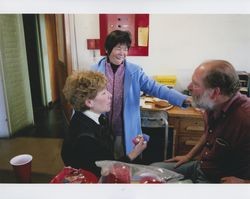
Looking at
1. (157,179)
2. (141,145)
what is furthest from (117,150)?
(157,179)

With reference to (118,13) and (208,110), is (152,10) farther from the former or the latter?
(208,110)

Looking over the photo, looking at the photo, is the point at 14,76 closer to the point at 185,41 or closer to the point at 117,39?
the point at 117,39

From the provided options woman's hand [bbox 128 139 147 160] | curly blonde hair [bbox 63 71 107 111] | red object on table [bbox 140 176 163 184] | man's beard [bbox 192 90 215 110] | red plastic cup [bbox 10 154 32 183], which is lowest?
red object on table [bbox 140 176 163 184]

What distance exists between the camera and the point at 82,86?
2.84 feet

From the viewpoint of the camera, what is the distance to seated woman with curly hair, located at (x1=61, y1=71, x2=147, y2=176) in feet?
2.85

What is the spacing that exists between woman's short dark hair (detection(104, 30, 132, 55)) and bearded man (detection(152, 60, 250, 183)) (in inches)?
10.9

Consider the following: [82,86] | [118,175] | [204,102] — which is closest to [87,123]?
[82,86]

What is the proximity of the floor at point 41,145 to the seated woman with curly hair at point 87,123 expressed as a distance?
0.15ft

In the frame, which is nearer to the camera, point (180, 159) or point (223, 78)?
point (223, 78)

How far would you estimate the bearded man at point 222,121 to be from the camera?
853 mm

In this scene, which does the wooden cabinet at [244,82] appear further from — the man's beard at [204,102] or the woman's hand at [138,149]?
the woman's hand at [138,149]

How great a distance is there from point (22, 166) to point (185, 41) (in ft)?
2.57

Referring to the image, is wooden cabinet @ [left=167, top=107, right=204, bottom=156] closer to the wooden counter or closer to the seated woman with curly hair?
the wooden counter

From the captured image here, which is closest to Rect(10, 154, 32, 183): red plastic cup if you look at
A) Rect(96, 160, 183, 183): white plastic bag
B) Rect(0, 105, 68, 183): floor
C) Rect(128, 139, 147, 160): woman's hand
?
Rect(0, 105, 68, 183): floor
